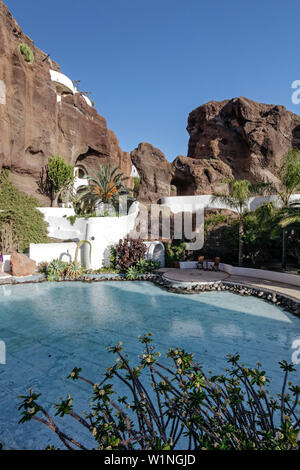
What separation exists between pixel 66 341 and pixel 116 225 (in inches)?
419

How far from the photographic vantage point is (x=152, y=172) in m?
25.4

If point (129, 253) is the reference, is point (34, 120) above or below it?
above

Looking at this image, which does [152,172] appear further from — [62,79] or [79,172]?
[62,79]

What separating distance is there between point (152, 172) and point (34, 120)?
492 inches

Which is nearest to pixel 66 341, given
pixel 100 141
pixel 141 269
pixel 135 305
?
pixel 135 305

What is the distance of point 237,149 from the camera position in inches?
1177

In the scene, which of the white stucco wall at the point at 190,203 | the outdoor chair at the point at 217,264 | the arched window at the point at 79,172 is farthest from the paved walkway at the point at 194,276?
the arched window at the point at 79,172

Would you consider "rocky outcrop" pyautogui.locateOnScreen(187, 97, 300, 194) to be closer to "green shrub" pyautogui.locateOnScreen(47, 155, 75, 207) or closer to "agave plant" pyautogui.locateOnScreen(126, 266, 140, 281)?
"agave plant" pyautogui.locateOnScreen(126, 266, 140, 281)

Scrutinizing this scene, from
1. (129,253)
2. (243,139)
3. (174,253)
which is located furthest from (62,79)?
(174,253)

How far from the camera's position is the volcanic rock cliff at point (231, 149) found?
83.4ft

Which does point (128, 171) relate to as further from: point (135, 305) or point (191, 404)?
point (191, 404)

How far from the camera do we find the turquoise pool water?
449 centimetres

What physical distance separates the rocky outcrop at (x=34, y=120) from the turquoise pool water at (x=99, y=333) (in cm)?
1356

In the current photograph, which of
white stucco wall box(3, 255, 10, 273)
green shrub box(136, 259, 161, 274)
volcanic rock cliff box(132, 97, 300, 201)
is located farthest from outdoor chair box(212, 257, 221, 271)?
white stucco wall box(3, 255, 10, 273)
